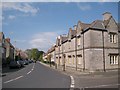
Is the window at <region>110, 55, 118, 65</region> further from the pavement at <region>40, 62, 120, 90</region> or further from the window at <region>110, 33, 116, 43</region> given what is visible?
the pavement at <region>40, 62, 120, 90</region>

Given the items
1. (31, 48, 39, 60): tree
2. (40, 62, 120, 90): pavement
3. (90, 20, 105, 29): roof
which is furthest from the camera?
(31, 48, 39, 60): tree

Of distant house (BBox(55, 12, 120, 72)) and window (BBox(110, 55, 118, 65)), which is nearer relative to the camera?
distant house (BBox(55, 12, 120, 72))

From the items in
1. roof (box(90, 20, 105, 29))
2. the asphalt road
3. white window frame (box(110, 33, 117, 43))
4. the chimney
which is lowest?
the asphalt road

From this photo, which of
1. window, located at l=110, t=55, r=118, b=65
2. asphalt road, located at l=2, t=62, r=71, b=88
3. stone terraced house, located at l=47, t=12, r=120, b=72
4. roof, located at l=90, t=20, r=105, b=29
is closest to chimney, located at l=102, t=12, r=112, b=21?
stone terraced house, located at l=47, t=12, r=120, b=72

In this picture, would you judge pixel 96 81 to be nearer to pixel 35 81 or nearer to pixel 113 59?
pixel 35 81

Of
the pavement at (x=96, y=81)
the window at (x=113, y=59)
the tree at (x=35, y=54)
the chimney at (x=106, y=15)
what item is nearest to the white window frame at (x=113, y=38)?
the window at (x=113, y=59)

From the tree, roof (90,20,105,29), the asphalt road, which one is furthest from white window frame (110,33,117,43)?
the tree

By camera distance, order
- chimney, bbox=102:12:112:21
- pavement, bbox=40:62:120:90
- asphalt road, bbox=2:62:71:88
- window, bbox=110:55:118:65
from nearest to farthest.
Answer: pavement, bbox=40:62:120:90, asphalt road, bbox=2:62:71:88, window, bbox=110:55:118:65, chimney, bbox=102:12:112:21

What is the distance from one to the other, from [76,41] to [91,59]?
8.83m

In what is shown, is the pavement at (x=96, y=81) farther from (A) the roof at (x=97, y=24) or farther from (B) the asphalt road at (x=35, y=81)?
(A) the roof at (x=97, y=24)

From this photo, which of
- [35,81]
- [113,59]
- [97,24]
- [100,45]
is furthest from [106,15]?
[35,81]

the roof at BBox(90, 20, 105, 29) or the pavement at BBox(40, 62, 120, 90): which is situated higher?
the roof at BBox(90, 20, 105, 29)

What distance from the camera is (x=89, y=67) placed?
26406mm

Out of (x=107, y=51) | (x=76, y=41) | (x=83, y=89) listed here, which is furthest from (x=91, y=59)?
(x=83, y=89)
